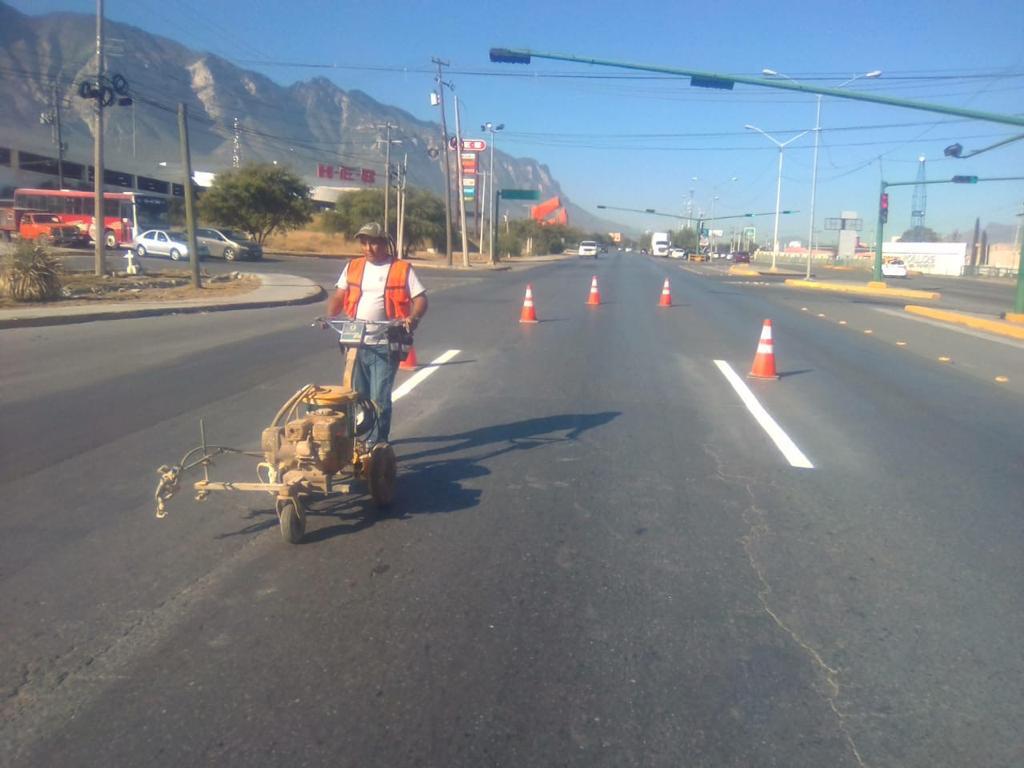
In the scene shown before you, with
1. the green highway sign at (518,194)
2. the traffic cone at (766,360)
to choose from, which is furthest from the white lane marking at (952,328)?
the green highway sign at (518,194)

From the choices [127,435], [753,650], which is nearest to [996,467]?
[753,650]

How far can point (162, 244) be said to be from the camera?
145 ft

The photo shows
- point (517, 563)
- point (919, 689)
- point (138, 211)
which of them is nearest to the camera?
point (919, 689)

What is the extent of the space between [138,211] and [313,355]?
141 feet

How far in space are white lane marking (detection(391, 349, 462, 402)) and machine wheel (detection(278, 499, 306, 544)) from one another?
381 centimetres

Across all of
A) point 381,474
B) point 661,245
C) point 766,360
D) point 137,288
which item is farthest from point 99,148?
point 661,245

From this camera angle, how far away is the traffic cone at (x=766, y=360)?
12648mm

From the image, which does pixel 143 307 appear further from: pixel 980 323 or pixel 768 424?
pixel 980 323

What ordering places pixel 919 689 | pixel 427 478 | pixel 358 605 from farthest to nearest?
pixel 427 478
pixel 358 605
pixel 919 689

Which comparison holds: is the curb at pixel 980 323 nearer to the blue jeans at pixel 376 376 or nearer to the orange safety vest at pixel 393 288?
the orange safety vest at pixel 393 288

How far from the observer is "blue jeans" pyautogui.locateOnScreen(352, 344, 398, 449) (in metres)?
6.42

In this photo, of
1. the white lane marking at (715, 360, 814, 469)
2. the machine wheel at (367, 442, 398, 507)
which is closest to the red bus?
the white lane marking at (715, 360, 814, 469)

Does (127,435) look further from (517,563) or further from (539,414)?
(517,563)

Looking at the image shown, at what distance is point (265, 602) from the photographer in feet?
15.1
